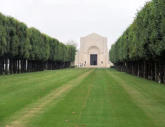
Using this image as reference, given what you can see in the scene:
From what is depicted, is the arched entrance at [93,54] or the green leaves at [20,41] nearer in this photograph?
the green leaves at [20,41]

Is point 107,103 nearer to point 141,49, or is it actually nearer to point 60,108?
point 60,108

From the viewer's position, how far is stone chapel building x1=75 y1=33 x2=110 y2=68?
121062mm

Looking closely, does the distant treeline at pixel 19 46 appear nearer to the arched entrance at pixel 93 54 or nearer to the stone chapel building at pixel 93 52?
the stone chapel building at pixel 93 52

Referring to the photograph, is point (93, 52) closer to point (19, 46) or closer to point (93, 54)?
point (93, 54)

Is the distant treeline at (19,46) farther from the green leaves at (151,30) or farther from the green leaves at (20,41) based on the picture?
the green leaves at (151,30)

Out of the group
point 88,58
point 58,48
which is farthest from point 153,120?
point 88,58

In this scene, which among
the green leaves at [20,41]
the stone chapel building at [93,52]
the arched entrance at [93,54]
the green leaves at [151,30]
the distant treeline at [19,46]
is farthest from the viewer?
the arched entrance at [93,54]

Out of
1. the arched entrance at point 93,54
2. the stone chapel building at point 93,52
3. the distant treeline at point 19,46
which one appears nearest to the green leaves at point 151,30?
the distant treeline at point 19,46

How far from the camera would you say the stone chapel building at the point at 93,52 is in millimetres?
121062

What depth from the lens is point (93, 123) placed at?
795 cm

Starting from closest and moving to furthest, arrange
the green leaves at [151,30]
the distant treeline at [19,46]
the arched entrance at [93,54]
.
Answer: the green leaves at [151,30]
the distant treeline at [19,46]
the arched entrance at [93,54]

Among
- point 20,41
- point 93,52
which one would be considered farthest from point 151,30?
point 93,52

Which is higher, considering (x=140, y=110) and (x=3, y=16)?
(x=3, y=16)

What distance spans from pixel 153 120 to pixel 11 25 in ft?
113
